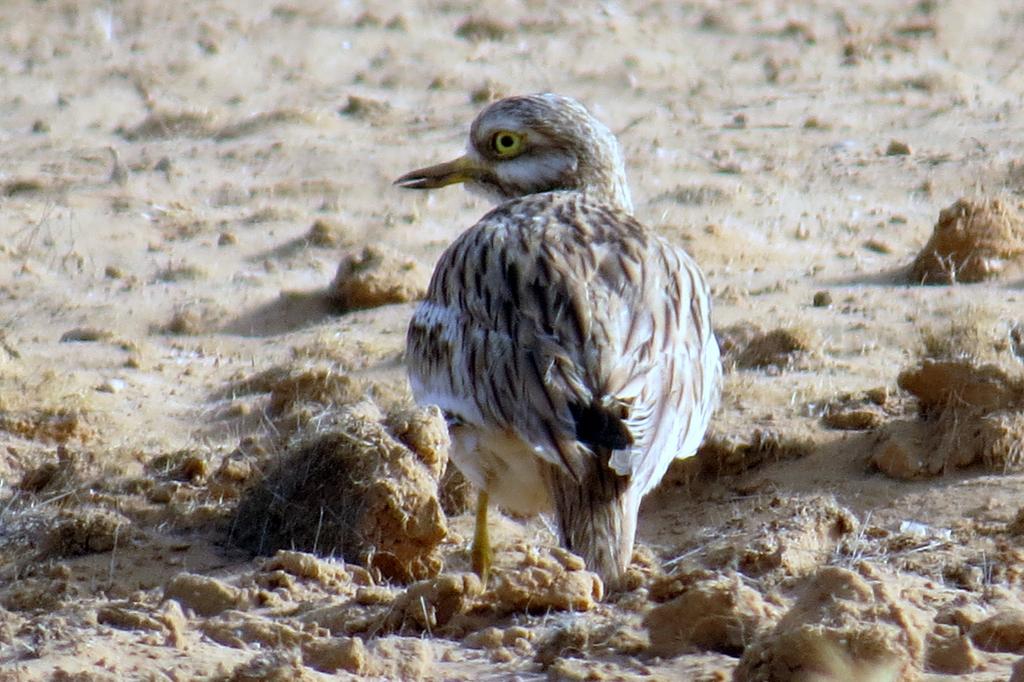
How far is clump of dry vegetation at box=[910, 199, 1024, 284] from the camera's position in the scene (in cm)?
801

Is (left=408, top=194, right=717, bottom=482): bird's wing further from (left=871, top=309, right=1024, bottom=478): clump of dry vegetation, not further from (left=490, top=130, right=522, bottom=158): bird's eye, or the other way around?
(left=871, top=309, right=1024, bottom=478): clump of dry vegetation

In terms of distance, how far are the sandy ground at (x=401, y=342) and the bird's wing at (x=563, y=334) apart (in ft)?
1.08

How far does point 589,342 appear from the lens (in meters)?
5.25

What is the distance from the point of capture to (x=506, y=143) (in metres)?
6.94

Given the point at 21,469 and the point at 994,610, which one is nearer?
the point at 994,610

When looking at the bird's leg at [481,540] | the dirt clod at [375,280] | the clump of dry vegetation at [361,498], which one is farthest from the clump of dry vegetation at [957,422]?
the dirt clod at [375,280]

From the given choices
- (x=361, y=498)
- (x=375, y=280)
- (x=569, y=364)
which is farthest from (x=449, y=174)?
(x=569, y=364)

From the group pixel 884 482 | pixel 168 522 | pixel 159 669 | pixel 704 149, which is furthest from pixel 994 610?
pixel 704 149

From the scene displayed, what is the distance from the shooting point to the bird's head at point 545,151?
22.5 feet

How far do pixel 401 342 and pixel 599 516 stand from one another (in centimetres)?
292

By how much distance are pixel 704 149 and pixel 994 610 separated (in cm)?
633

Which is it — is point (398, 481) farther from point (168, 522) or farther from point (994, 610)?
point (994, 610)

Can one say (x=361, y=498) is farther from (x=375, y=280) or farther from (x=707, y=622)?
(x=375, y=280)

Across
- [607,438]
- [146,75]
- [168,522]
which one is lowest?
[168,522]
